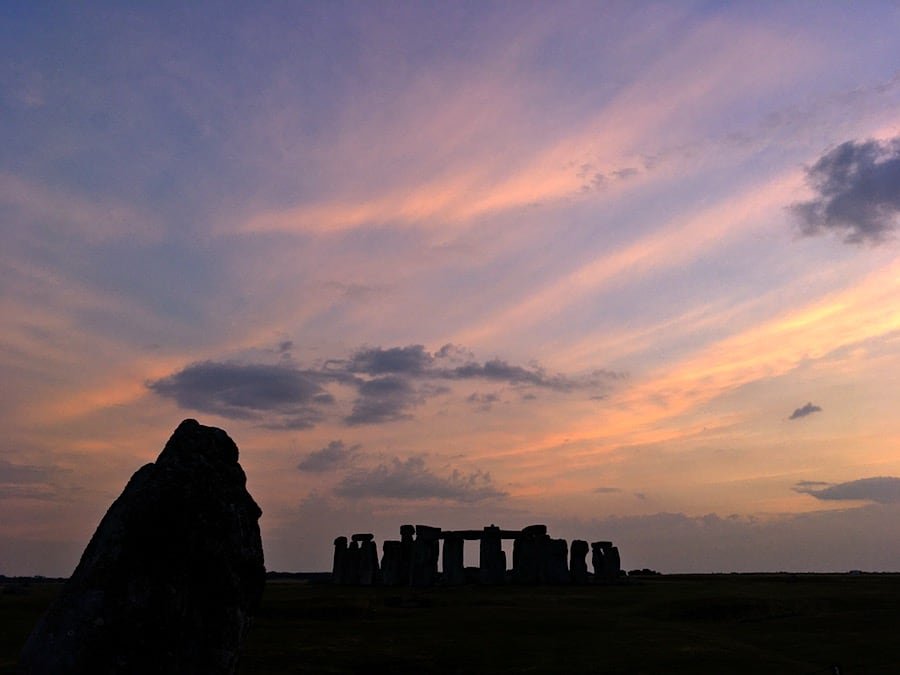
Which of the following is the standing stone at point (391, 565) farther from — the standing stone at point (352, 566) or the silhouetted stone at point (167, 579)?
the silhouetted stone at point (167, 579)

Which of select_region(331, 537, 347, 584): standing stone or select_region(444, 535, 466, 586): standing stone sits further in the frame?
select_region(331, 537, 347, 584): standing stone

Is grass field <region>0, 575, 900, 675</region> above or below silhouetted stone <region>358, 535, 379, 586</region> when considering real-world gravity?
below

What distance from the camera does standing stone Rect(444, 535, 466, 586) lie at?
194 feet

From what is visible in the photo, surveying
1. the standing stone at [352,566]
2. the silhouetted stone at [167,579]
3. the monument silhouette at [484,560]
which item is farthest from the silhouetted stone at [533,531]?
the silhouetted stone at [167,579]

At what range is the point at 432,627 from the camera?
31.3 metres

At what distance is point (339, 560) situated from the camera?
2589 inches

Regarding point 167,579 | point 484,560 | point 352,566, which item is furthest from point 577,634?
point 352,566

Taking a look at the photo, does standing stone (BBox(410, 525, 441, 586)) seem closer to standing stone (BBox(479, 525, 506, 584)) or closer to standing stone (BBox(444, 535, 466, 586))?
standing stone (BBox(444, 535, 466, 586))

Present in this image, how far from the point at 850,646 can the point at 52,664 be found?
22.5 m

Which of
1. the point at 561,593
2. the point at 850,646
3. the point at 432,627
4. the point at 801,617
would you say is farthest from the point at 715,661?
the point at 561,593

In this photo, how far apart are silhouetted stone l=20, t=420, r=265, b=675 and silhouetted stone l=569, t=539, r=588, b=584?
48.6 m

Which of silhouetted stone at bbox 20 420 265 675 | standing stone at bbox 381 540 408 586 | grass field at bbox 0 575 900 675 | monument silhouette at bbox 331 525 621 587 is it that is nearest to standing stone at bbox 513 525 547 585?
monument silhouette at bbox 331 525 621 587

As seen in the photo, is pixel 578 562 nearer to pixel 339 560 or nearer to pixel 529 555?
pixel 529 555

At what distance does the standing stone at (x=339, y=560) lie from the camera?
65062 mm
